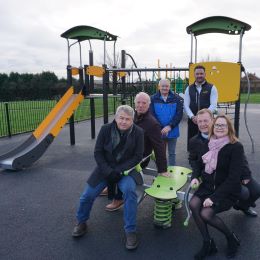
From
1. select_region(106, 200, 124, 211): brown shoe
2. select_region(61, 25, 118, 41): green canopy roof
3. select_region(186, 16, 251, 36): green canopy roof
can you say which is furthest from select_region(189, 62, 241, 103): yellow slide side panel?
select_region(106, 200, 124, 211): brown shoe

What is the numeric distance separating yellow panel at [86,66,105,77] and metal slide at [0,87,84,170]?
2.14 ft

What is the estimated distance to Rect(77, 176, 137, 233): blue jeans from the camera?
302cm

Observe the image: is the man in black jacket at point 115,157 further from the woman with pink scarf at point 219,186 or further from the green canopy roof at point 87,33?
the green canopy roof at point 87,33

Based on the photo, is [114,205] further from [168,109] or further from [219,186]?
[168,109]

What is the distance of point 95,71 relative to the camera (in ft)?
24.6

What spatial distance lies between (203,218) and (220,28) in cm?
479

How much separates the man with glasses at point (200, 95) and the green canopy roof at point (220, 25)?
1.79 m

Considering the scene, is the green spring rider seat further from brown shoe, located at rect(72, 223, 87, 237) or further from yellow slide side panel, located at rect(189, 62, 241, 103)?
yellow slide side panel, located at rect(189, 62, 241, 103)

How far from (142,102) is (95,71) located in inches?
166

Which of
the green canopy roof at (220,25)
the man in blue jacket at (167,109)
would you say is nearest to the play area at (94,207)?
the green canopy roof at (220,25)

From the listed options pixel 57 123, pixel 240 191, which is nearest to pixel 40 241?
pixel 240 191

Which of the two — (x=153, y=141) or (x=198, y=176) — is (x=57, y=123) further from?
(x=198, y=176)

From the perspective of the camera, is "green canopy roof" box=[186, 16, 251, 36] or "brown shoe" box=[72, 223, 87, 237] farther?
"green canopy roof" box=[186, 16, 251, 36]

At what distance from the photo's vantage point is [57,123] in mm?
6355
